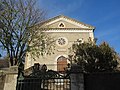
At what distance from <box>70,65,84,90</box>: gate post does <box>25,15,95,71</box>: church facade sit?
54.9 ft

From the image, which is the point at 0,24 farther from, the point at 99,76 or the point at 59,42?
the point at 59,42

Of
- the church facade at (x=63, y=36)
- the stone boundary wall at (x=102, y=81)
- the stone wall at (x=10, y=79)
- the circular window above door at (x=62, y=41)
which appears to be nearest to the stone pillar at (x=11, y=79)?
the stone wall at (x=10, y=79)

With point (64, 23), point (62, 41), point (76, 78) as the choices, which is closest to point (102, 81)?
point (76, 78)

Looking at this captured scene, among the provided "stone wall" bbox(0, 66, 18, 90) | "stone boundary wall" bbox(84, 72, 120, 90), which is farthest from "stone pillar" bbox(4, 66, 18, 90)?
"stone boundary wall" bbox(84, 72, 120, 90)

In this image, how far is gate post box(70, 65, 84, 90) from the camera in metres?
8.61

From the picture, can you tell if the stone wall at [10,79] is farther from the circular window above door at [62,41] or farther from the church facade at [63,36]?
the circular window above door at [62,41]

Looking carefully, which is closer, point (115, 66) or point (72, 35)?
point (115, 66)

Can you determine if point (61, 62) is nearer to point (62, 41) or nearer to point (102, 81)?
point (62, 41)

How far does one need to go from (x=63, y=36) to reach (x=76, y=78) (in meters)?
19.6

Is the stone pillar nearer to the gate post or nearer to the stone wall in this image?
the stone wall

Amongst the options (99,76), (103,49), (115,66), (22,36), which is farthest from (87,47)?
(99,76)

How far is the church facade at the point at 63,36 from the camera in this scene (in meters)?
26.3

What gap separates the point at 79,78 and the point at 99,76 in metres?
1.19

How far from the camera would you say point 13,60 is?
1558cm
